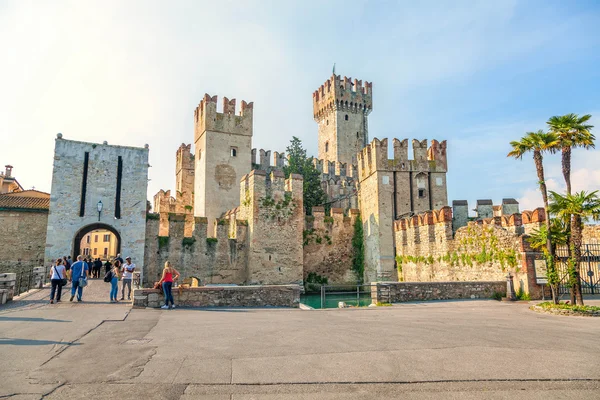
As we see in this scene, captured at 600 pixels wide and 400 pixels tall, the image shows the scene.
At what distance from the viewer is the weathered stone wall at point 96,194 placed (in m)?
22.2

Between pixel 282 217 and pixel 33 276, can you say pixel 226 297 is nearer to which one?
pixel 282 217

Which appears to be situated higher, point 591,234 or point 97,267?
point 591,234

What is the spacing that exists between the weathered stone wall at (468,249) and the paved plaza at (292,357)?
5199 millimetres

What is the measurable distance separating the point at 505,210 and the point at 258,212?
14.2 metres

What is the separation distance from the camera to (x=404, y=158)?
86.0 feet

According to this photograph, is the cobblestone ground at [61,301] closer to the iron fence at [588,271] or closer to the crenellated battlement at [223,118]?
the iron fence at [588,271]

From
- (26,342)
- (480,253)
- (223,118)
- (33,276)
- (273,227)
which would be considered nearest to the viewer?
(26,342)

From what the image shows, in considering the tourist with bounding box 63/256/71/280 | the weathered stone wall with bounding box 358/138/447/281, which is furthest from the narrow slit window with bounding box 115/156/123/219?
the weathered stone wall with bounding box 358/138/447/281

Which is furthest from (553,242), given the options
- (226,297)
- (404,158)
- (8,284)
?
(8,284)

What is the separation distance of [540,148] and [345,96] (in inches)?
1752

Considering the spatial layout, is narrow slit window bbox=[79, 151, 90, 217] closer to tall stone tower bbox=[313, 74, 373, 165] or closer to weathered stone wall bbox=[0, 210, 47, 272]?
weathered stone wall bbox=[0, 210, 47, 272]

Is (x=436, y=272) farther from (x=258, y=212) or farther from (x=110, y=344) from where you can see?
(x=110, y=344)

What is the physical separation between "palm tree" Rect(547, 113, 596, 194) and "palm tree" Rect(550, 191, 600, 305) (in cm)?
46

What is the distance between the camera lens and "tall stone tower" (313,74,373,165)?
2160 inches
